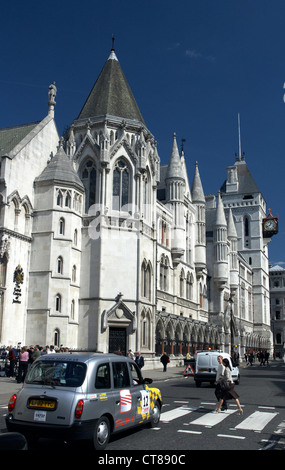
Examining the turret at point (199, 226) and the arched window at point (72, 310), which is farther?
the turret at point (199, 226)

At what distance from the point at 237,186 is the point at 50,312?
2510 inches

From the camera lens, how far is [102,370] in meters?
8.73

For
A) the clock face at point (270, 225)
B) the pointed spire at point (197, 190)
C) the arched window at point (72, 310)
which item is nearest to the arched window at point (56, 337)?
the arched window at point (72, 310)

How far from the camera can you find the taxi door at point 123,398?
28.7 ft

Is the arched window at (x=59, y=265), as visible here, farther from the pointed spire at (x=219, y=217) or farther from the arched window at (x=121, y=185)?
the pointed spire at (x=219, y=217)

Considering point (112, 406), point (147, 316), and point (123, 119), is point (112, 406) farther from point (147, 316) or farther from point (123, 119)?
point (123, 119)

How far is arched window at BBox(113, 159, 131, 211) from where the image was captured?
1387 inches

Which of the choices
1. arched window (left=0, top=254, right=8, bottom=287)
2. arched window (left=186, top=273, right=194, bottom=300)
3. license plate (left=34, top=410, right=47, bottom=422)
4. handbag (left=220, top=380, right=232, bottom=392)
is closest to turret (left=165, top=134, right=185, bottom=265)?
arched window (left=186, top=273, right=194, bottom=300)

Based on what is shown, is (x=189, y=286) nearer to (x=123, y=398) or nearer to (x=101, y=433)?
(x=123, y=398)

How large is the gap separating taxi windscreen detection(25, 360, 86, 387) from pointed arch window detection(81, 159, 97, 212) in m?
26.8

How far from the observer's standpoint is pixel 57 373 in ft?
27.7

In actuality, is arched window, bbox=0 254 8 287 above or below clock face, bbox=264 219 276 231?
below

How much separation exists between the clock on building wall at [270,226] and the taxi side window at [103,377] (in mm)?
80407

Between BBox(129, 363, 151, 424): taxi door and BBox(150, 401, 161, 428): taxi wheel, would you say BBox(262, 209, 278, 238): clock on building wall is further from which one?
BBox(129, 363, 151, 424): taxi door
